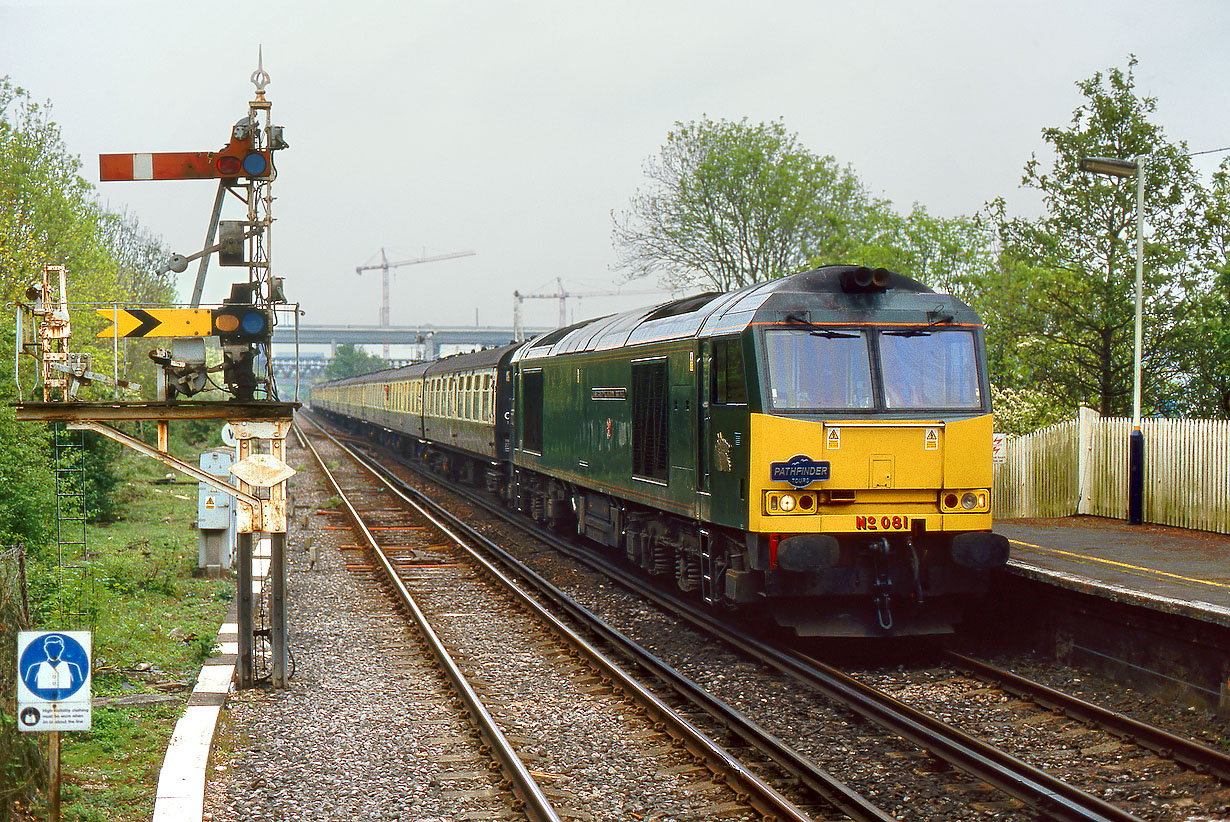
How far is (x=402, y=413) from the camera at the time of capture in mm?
41438

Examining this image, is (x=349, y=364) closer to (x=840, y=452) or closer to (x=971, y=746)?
(x=840, y=452)

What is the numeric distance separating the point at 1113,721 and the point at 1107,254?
12.8m

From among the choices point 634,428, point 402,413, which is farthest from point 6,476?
point 402,413

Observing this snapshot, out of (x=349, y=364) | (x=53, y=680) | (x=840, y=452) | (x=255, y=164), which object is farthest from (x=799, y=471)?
(x=349, y=364)

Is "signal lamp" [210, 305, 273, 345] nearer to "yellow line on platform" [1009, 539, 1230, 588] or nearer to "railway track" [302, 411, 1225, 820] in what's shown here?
"railway track" [302, 411, 1225, 820]

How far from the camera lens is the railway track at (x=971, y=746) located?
6840 mm

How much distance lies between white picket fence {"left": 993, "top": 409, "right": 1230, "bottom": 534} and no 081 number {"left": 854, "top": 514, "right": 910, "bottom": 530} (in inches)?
280

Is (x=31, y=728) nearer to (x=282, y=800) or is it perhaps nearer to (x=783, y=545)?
(x=282, y=800)

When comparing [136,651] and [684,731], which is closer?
[684,731]

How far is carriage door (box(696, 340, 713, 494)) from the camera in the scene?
37.5 ft

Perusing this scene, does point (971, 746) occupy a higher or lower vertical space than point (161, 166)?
lower

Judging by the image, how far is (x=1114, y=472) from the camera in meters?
17.6

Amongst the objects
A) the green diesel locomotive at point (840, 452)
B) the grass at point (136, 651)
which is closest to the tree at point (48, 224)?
the grass at point (136, 651)

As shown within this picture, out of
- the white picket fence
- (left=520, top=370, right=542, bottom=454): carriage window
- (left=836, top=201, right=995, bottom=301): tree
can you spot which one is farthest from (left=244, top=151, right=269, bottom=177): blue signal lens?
(left=836, top=201, right=995, bottom=301): tree
